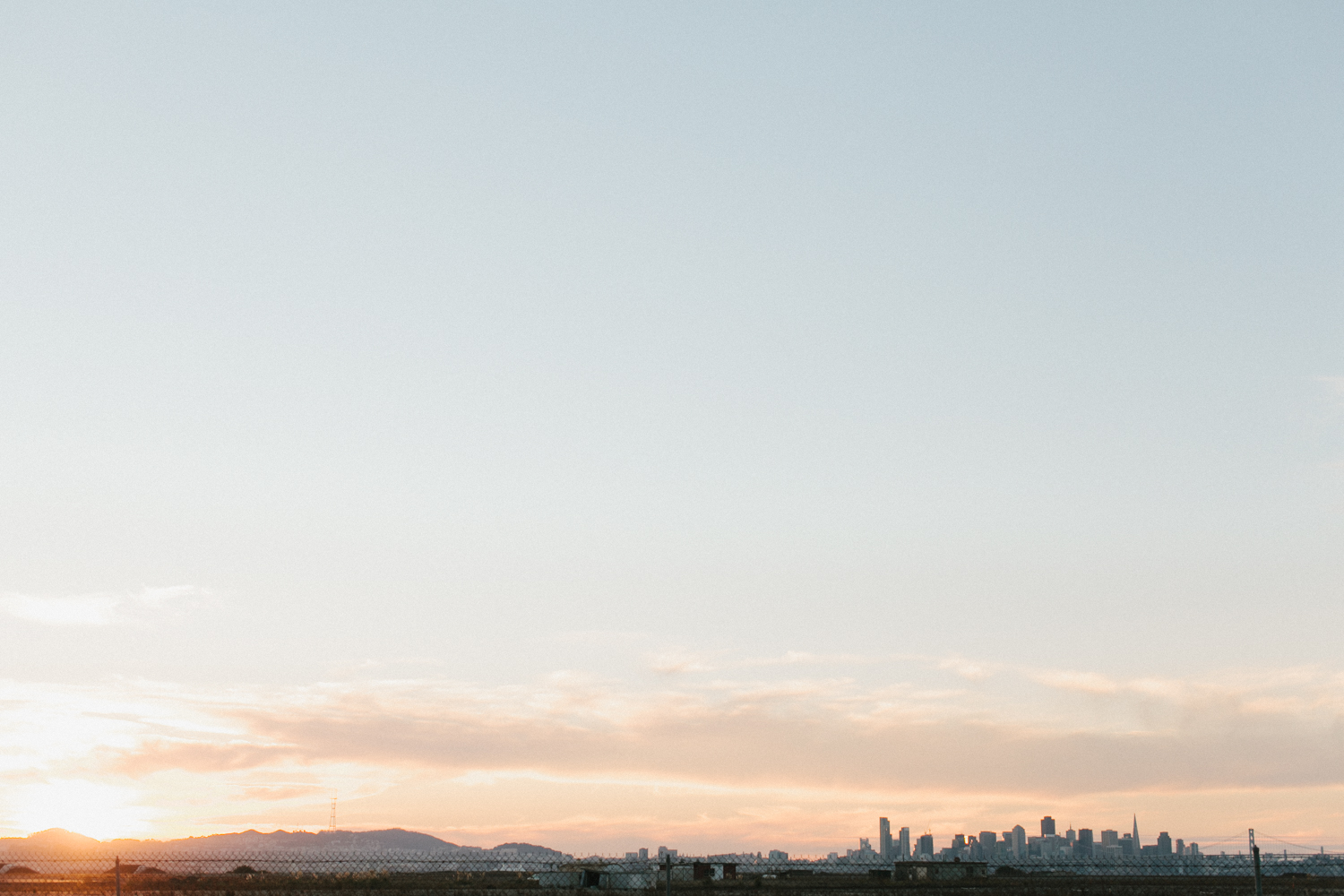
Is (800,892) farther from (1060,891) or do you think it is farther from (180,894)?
(180,894)

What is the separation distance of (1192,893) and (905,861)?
3551 centimetres

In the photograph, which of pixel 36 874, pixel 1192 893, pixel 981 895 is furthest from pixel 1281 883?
pixel 36 874

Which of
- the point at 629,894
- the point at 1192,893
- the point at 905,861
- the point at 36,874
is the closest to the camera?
the point at 629,894

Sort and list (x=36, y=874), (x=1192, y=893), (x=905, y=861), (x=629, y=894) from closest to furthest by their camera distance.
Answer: (x=629, y=894) < (x=1192, y=893) < (x=36, y=874) < (x=905, y=861)

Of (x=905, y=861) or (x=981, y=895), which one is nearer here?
(x=981, y=895)

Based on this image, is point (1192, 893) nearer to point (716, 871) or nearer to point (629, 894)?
point (629, 894)

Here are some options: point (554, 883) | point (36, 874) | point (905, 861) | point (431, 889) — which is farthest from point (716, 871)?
point (36, 874)

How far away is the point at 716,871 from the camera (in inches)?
4377

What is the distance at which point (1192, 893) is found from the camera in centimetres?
7850

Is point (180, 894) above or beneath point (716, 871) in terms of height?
above

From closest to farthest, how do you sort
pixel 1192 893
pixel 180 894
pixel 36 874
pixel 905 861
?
pixel 180 894
pixel 1192 893
pixel 36 874
pixel 905 861

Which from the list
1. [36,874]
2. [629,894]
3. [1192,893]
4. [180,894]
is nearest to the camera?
[180,894]

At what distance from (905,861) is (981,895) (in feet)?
145

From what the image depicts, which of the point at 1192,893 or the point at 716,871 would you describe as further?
the point at 716,871
